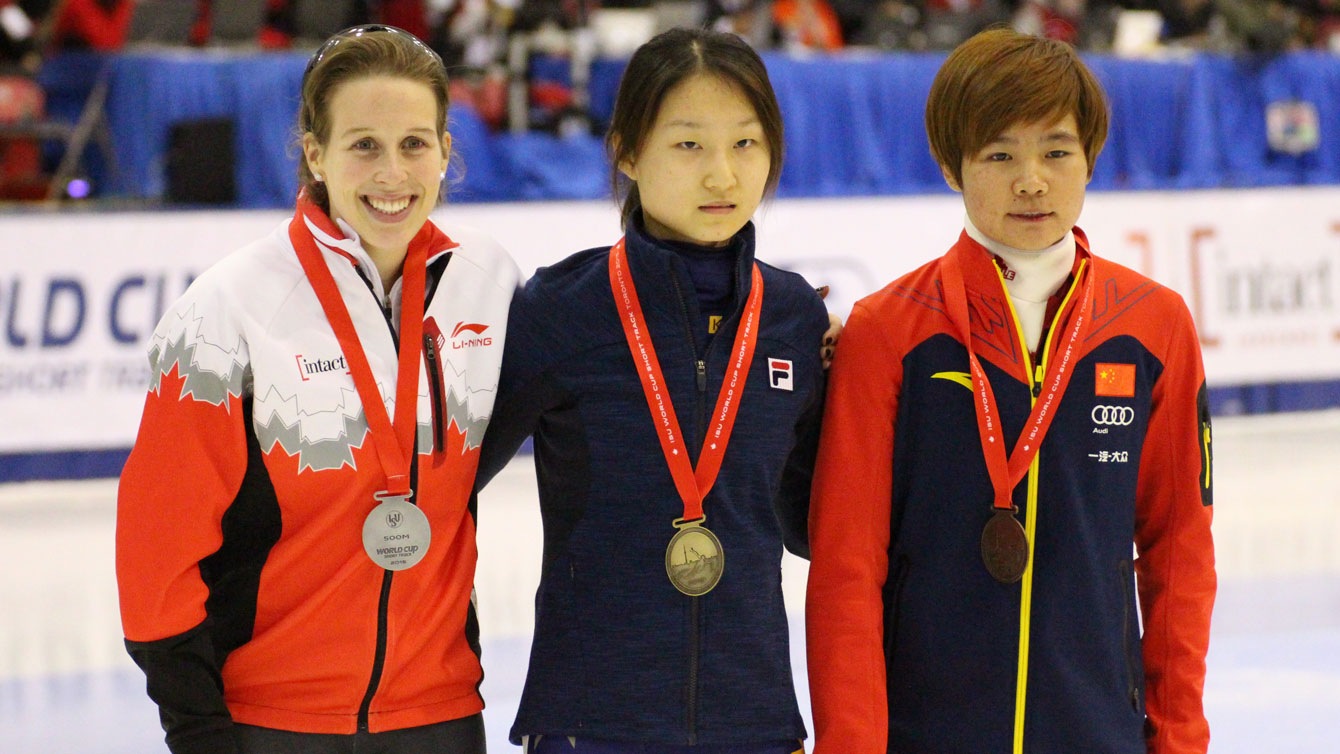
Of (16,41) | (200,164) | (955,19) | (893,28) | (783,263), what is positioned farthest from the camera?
(955,19)

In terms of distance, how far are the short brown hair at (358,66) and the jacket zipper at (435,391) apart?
0.34 m

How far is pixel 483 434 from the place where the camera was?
1.98 meters

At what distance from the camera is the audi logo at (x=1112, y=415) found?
1.91m

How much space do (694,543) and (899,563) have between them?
1.04 ft

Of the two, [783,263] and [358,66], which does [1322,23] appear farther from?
[358,66]

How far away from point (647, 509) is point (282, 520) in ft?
1.69

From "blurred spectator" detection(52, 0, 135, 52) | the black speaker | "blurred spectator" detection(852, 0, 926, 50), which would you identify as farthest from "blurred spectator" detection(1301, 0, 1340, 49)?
"blurred spectator" detection(52, 0, 135, 52)

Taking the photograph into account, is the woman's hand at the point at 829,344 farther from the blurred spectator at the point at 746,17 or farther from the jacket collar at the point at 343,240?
the blurred spectator at the point at 746,17

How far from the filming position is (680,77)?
1.92 meters

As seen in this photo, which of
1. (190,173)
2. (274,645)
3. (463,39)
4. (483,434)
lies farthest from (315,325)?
Result: (463,39)

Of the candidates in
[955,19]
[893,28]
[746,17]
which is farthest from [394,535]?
[955,19]

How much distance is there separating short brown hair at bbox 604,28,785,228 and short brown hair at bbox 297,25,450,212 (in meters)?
0.28

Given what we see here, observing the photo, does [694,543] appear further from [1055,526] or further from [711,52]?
[711,52]

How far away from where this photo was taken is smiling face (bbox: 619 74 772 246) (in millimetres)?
1905
